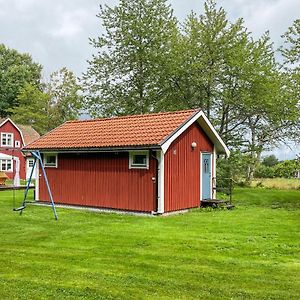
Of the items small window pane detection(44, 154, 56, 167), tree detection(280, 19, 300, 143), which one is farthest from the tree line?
small window pane detection(44, 154, 56, 167)

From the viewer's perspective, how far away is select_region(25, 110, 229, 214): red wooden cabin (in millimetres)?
14508

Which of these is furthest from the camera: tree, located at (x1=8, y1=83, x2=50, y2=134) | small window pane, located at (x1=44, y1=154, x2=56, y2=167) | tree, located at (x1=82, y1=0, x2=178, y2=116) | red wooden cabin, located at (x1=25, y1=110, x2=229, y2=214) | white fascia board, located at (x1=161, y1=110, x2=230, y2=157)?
tree, located at (x1=8, y1=83, x2=50, y2=134)

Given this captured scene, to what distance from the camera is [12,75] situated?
5584cm

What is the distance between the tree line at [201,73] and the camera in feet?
81.1

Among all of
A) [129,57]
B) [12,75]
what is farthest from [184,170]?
[12,75]

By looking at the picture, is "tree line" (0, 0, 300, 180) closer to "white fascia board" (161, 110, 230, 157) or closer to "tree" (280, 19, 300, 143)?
"tree" (280, 19, 300, 143)

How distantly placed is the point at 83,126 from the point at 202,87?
32.2 ft

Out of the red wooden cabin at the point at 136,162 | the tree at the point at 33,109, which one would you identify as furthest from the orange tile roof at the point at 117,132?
the tree at the point at 33,109

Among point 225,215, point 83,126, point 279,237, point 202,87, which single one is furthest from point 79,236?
point 202,87

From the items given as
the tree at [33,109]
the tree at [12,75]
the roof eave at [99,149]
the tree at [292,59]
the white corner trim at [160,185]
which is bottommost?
the white corner trim at [160,185]

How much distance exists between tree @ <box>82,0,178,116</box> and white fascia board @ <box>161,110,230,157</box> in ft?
36.8

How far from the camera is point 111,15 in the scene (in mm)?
30156

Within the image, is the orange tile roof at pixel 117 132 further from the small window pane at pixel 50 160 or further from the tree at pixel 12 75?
the tree at pixel 12 75

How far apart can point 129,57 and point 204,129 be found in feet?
46.3
